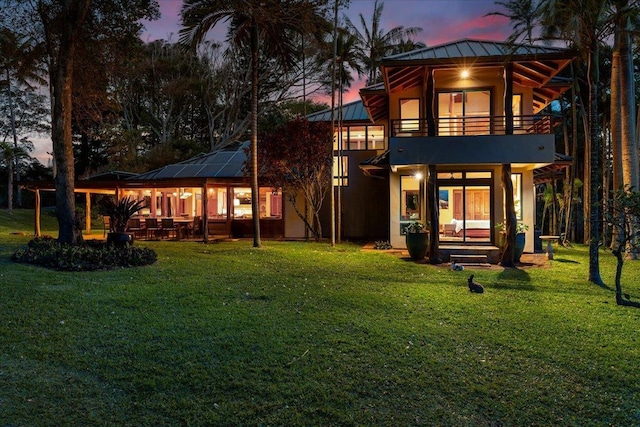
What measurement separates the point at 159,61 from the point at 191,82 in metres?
3.06

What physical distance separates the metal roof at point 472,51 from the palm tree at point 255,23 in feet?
10.8

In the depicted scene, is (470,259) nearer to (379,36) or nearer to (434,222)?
(434,222)

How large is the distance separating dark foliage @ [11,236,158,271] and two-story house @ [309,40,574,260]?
7.21 metres

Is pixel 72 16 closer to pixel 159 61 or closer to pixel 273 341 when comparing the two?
pixel 273 341

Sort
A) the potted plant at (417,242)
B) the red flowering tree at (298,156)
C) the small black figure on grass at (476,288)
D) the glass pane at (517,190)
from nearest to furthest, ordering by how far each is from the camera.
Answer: the small black figure on grass at (476,288), the potted plant at (417,242), the glass pane at (517,190), the red flowering tree at (298,156)

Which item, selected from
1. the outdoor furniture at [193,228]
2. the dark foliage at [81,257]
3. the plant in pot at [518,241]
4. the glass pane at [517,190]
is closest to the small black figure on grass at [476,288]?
the plant in pot at [518,241]

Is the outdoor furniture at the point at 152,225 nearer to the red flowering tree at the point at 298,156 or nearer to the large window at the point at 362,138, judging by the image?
the red flowering tree at the point at 298,156

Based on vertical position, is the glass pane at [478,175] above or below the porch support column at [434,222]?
above

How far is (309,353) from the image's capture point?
4.85 m

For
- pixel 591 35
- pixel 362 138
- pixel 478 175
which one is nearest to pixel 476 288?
pixel 591 35

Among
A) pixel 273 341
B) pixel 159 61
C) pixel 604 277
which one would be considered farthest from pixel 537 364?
pixel 159 61

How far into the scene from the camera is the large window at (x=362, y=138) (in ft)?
61.5

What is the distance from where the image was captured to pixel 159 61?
101 ft

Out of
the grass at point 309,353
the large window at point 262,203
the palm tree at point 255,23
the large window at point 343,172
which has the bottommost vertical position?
the grass at point 309,353
